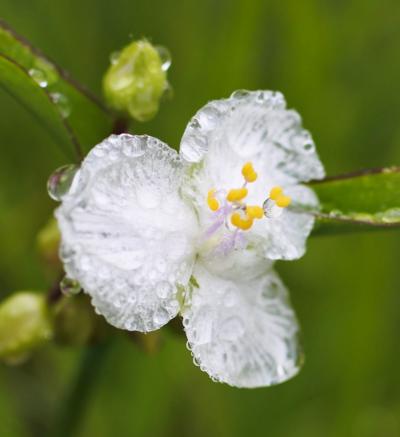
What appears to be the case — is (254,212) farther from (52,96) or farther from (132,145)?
(52,96)

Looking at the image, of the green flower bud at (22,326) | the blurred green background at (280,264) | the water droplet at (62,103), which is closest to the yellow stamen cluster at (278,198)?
the water droplet at (62,103)

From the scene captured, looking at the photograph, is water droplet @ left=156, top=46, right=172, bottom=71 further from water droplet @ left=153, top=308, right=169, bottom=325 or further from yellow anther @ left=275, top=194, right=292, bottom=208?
water droplet @ left=153, top=308, right=169, bottom=325

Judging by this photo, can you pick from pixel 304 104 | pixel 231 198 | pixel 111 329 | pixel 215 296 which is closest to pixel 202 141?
pixel 231 198

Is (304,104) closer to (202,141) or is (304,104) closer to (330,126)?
(330,126)

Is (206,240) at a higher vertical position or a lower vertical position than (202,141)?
lower

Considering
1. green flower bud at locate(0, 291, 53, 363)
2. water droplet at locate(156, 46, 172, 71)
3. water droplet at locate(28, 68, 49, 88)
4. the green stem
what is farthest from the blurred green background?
water droplet at locate(28, 68, 49, 88)

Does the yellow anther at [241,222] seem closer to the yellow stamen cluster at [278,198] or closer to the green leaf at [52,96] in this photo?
the yellow stamen cluster at [278,198]
